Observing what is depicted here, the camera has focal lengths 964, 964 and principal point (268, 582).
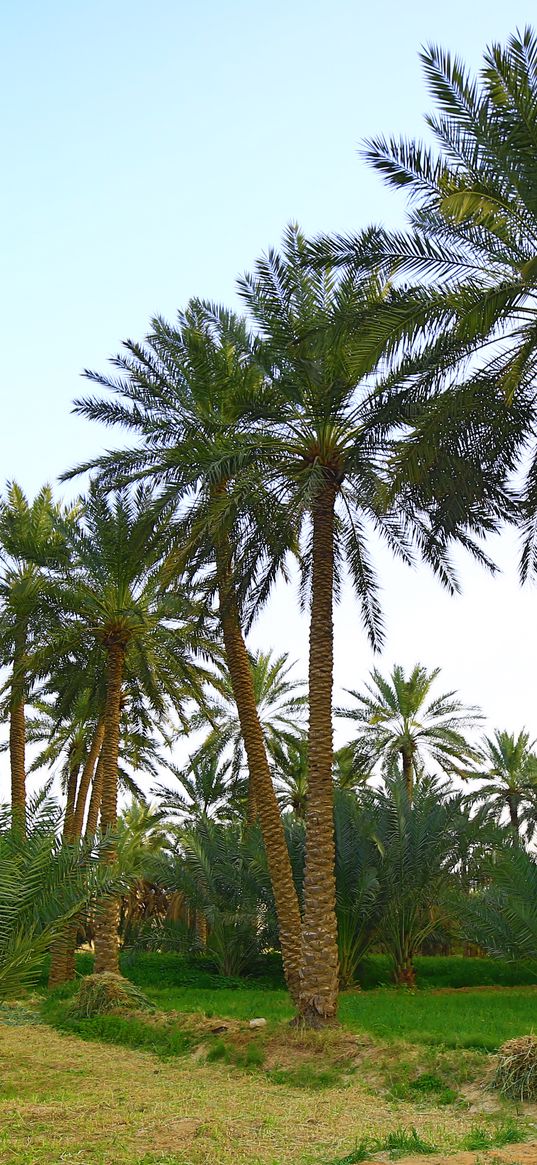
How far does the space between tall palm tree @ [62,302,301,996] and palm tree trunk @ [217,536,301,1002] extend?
0.02m

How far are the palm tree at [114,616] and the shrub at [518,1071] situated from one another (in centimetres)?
1128

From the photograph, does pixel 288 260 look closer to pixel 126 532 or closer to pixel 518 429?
pixel 518 429

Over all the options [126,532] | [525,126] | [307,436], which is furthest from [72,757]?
[525,126]

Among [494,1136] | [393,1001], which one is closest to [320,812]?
[393,1001]

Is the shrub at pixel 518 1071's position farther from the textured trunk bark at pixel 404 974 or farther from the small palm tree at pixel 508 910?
the textured trunk bark at pixel 404 974

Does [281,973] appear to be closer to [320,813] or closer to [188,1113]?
[320,813]

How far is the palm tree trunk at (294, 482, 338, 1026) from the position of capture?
14.1 metres

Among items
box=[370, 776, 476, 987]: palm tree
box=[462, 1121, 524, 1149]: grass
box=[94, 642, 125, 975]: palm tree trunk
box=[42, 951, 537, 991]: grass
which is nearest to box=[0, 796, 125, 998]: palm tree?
box=[462, 1121, 524, 1149]: grass

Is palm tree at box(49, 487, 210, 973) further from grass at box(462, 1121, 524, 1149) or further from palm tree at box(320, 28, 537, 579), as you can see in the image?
grass at box(462, 1121, 524, 1149)

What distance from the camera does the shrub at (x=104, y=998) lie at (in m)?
16.6

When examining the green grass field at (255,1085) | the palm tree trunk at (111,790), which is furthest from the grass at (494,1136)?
the palm tree trunk at (111,790)

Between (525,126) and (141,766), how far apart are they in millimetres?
27107

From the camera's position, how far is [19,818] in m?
12.8

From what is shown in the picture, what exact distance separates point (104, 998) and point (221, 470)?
9399 mm
